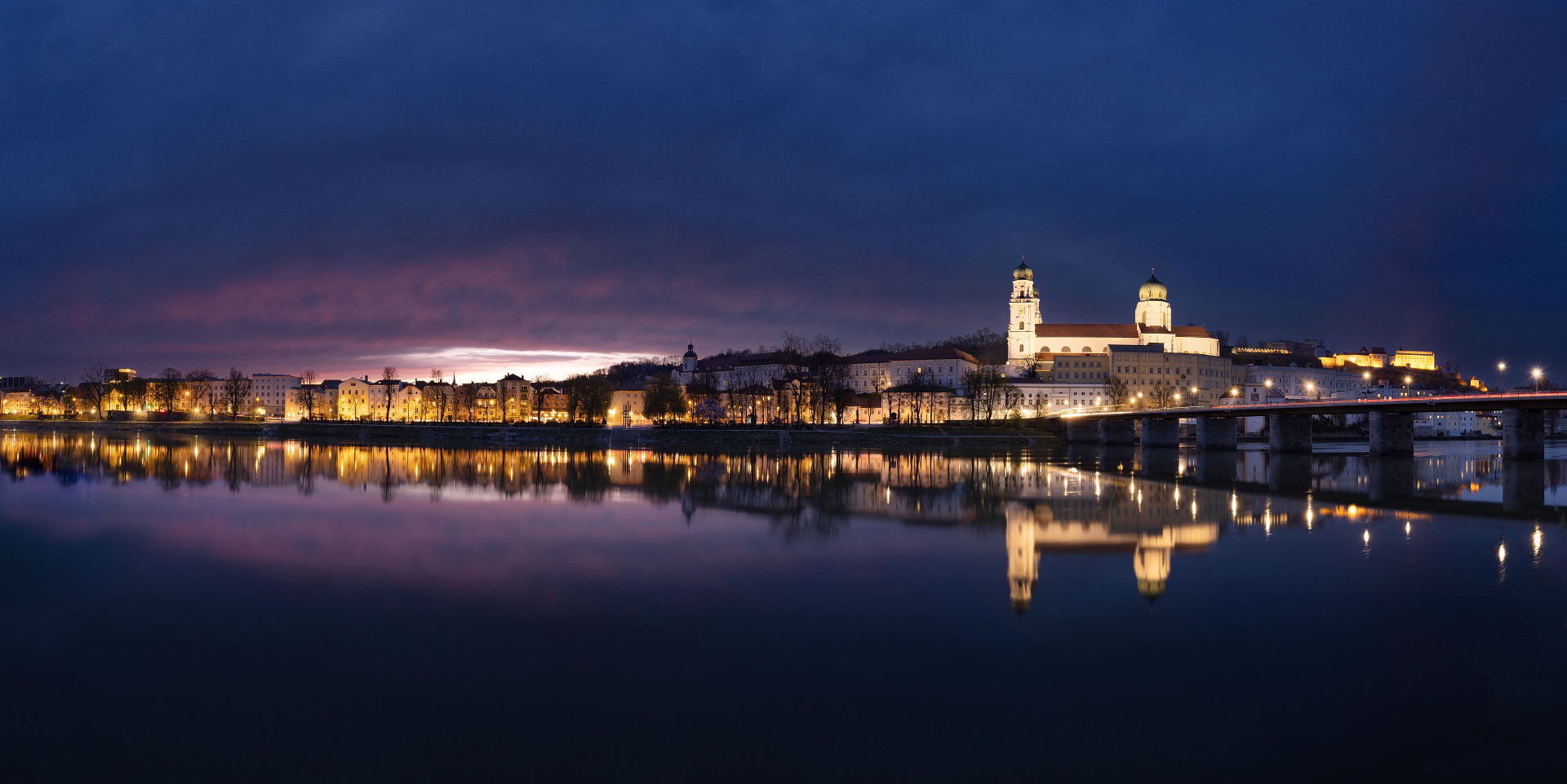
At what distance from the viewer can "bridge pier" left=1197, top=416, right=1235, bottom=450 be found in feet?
197

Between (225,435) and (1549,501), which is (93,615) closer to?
(1549,501)

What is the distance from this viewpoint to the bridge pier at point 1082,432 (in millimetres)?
73500

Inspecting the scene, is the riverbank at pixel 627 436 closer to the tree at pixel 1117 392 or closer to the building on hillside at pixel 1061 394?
the building on hillside at pixel 1061 394

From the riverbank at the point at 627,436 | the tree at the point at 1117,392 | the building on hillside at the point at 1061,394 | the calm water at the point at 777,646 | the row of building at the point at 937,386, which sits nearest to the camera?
the calm water at the point at 777,646

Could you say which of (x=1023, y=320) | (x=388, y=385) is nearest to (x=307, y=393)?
(x=388, y=385)

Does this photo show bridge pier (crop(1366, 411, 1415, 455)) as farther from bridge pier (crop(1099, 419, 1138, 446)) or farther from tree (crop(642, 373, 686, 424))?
tree (crop(642, 373, 686, 424))

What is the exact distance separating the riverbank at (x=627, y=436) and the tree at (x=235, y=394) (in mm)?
17842

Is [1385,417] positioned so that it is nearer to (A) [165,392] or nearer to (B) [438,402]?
(B) [438,402]

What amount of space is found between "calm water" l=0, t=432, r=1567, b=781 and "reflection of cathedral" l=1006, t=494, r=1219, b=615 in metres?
0.13

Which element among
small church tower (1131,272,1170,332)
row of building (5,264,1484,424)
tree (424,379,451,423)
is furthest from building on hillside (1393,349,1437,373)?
tree (424,379,451,423)

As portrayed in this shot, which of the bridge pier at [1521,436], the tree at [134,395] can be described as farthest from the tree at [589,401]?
the bridge pier at [1521,436]

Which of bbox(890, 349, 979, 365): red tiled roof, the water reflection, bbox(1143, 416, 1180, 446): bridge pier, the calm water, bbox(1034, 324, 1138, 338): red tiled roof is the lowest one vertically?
the water reflection

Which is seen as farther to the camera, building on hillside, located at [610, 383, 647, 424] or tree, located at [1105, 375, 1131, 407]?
building on hillside, located at [610, 383, 647, 424]

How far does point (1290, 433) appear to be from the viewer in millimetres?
52438
